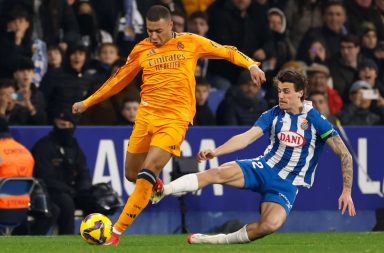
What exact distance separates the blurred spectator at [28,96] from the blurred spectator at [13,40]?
516 millimetres

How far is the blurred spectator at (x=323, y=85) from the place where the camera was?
19.1 metres

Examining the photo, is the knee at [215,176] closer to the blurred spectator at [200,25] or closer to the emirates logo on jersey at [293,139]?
the emirates logo on jersey at [293,139]

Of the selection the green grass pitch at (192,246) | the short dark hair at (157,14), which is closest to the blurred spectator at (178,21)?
the green grass pitch at (192,246)

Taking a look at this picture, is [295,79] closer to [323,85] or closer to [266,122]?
[266,122]

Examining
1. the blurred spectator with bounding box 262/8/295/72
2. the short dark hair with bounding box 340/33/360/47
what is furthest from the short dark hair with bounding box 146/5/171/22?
the short dark hair with bounding box 340/33/360/47

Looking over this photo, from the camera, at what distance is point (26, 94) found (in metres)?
17.1

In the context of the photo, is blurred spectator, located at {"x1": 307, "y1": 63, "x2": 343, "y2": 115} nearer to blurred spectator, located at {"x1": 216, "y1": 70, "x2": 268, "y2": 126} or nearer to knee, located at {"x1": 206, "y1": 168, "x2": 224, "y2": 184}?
blurred spectator, located at {"x1": 216, "y1": 70, "x2": 268, "y2": 126}

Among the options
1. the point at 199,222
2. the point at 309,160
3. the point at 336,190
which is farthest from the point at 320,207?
the point at 309,160

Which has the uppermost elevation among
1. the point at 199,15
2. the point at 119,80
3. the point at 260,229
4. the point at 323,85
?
the point at 199,15

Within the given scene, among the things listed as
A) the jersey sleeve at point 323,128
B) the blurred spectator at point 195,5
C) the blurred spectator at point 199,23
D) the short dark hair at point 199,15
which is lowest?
the jersey sleeve at point 323,128

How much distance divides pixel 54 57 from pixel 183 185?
6.19 metres

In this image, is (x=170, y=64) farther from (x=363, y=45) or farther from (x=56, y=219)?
(x=363, y=45)

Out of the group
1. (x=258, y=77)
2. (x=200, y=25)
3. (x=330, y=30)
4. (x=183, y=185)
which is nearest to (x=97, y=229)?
(x=183, y=185)

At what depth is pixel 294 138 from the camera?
12.6 meters
